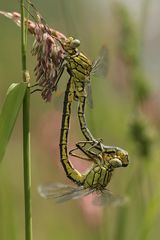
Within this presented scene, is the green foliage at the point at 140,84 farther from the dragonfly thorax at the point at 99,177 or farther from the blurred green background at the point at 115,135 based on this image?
the dragonfly thorax at the point at 99,177

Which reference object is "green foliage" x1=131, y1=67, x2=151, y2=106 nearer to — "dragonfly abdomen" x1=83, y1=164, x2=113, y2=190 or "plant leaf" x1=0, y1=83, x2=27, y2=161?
"dragonfly abdomen" x1=83, y1=164, x2=113, y2=190

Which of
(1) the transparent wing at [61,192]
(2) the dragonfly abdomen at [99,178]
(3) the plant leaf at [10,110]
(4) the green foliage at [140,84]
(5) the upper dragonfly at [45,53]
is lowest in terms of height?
(1) the transparent wing at [61,192]

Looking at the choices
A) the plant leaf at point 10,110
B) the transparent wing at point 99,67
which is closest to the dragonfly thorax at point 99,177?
the transparent wing at point 99,67

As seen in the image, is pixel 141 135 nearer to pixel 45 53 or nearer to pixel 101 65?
pixel 101 65

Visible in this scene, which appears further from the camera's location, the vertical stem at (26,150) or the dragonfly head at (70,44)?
the dragonfly head at (70,44)

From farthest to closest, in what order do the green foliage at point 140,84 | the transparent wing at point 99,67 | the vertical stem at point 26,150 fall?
the green foliage at point 140,84
the transparent wing at point 99,67
the vertical stem at point 26,150

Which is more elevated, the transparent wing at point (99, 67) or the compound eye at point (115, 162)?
the transparent wing at point (99, 67)

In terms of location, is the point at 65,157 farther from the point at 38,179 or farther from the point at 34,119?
the point at 34,119
